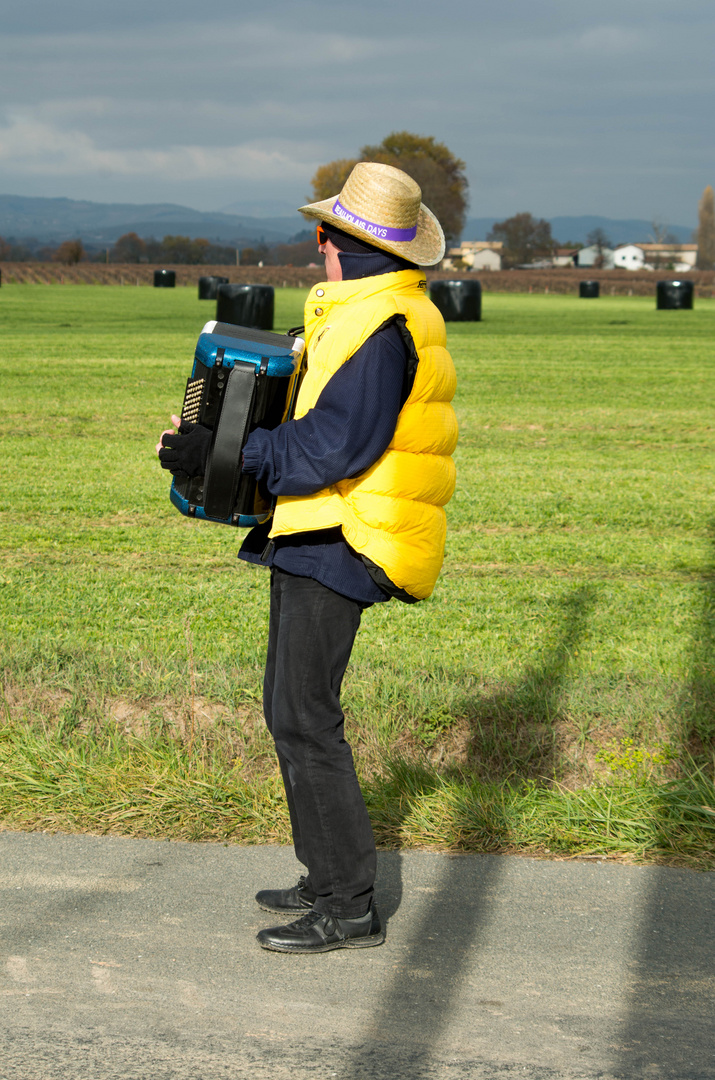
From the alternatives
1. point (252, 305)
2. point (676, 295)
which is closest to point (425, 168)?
point (676, 295)

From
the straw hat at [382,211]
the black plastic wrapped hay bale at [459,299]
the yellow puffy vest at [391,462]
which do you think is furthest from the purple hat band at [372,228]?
the black plastic wrapped hay bale at [459,299]

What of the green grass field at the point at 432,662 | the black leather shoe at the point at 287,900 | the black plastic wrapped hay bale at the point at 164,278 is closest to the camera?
the black leather shoe at the point at 287,900

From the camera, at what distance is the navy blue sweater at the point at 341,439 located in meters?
3.05

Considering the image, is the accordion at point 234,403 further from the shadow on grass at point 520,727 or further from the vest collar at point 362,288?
the shadow on grass at point 520,727

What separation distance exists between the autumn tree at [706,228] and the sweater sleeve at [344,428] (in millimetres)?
190948

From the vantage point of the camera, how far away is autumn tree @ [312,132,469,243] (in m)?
140

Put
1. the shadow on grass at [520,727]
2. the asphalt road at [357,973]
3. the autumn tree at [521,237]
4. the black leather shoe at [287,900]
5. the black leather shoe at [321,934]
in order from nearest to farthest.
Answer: the asphalt road at [357,973] → the black leather shoe at [321,934] → the black leather shoe at [287,900] → the shadow on grass at [520,727] → the autumn tree at [521,237]

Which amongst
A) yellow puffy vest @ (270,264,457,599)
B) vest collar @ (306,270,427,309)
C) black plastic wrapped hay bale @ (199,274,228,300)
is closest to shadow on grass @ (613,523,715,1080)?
yellow puffy vest @ (270,264,457,599)

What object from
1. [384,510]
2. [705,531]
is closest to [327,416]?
[384,510]

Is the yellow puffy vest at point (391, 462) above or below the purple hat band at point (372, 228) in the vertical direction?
below

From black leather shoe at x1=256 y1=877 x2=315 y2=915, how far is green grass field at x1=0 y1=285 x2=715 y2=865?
0.55 metres

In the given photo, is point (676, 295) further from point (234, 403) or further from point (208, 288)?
point (234, 403)

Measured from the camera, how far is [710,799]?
4199 mm

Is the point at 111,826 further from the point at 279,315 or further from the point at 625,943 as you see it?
the point at 279,315
